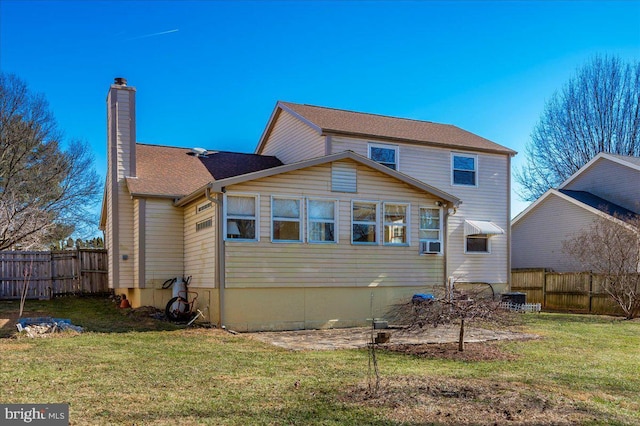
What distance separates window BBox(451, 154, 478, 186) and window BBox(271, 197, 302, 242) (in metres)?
7.35

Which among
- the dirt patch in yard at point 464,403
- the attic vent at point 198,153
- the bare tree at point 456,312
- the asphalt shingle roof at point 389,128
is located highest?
the asphalt shingle roof at point 389,128

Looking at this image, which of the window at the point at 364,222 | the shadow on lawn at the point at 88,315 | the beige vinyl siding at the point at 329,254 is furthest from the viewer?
the window at the point at 364,222

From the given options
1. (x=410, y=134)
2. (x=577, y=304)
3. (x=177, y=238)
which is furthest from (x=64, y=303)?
(x=577, y=304)

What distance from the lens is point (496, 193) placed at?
1902cm

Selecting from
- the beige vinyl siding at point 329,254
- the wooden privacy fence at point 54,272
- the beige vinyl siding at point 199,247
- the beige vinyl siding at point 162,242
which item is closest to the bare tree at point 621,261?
the beige vinyl siding at point 329,254

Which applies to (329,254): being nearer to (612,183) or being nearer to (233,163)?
(233,163)

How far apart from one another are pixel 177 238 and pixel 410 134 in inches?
331

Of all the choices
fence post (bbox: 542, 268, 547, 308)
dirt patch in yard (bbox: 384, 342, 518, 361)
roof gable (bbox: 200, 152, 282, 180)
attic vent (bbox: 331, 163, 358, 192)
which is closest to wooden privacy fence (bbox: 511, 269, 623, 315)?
fence post (bbox: 542, 268, 547, 308)

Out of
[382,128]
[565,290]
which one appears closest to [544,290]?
[565,290]

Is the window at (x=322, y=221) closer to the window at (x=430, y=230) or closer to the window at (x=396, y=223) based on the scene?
the window at (x=396, y=223)

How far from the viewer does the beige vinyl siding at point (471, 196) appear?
57.9 feet

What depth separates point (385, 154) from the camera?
57.0 ft

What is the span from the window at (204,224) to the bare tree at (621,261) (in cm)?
1237

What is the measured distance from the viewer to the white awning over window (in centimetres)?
1784
